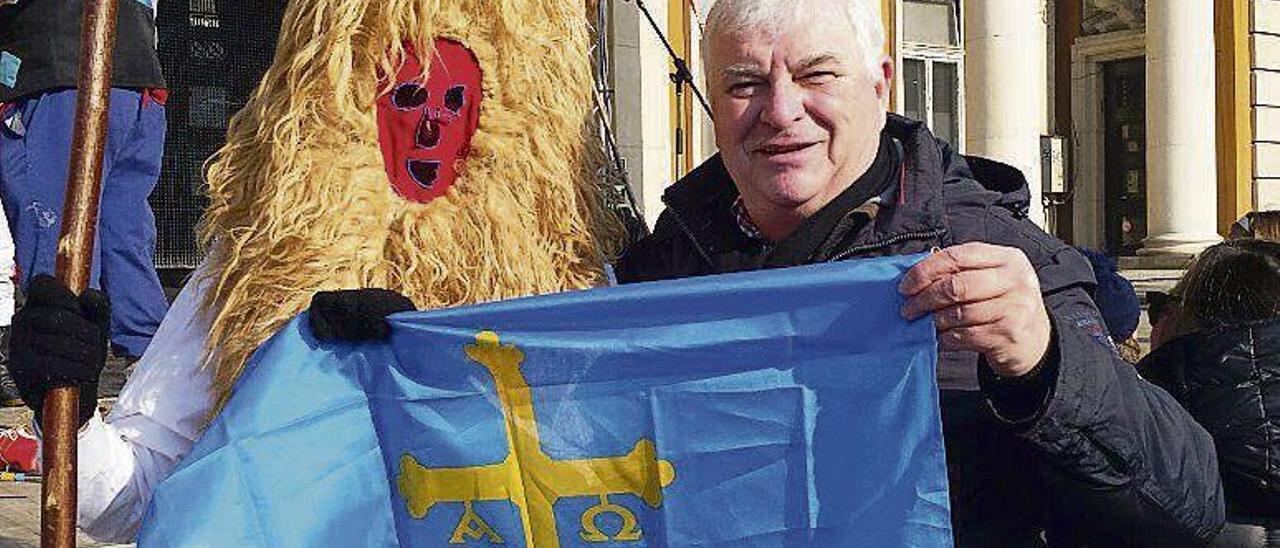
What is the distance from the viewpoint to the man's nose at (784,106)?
7.58 ft

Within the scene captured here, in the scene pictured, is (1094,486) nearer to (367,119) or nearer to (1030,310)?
(1030,310)

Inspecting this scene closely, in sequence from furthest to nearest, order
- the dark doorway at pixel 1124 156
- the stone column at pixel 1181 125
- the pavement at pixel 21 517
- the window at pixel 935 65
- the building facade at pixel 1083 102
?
the dark doorway at pixel 1124 156
the stone column at pixel 1181 125
the window at pixel 935 65
the building facade at pixel 1083 102
the pavement at pixel 21 517

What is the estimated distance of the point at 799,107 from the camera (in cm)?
232

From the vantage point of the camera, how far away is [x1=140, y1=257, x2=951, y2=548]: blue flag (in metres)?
2.10

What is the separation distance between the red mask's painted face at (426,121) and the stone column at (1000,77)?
495 inches

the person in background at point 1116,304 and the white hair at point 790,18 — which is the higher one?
the white hair at point 790,18

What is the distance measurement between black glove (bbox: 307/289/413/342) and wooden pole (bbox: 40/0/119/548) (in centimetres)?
35

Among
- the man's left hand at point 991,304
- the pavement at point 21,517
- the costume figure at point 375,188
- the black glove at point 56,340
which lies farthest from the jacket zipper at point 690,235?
the pavement at point 21,517

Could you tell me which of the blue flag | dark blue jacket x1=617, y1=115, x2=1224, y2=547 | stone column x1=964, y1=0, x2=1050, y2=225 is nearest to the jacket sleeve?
dark blue jacket x1=617, y1=115, x2=1224, y2=547

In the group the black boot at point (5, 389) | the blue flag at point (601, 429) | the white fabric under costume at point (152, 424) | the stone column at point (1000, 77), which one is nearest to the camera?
the blue flag at point (601, 429)

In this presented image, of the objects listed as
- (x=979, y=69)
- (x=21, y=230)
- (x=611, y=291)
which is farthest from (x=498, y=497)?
(x=979, y=69)

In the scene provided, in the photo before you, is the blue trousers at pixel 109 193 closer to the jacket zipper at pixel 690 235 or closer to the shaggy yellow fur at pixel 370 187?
the shaggy yellow fur at pixel 370 187

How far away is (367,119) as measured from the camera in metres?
2.37

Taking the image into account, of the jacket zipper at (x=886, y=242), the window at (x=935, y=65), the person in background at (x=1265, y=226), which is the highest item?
the window at (x=935, y=65)
